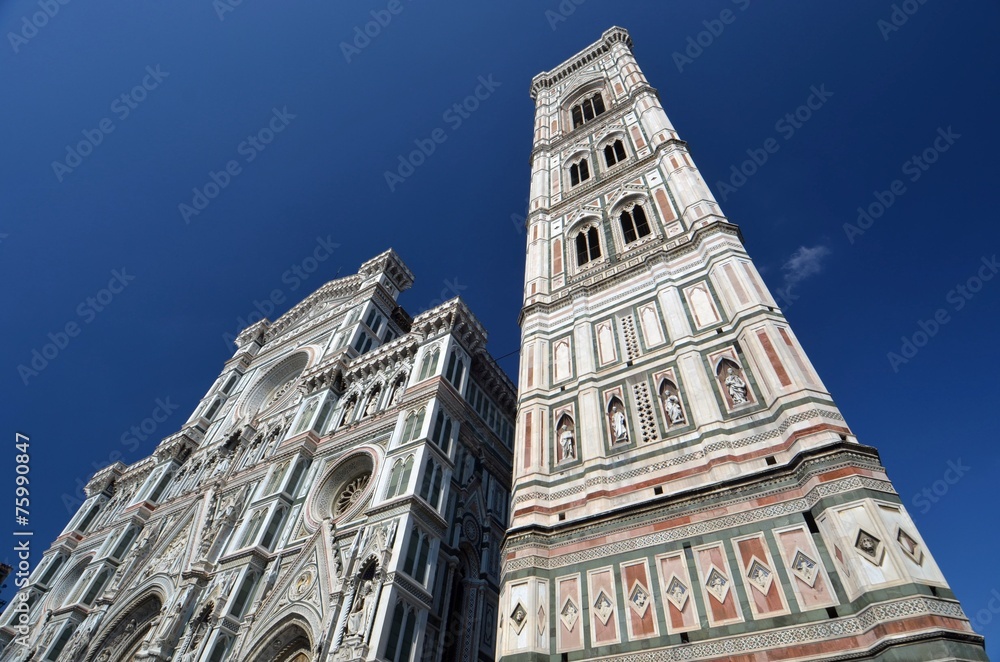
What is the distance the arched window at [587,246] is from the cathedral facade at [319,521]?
572 cm

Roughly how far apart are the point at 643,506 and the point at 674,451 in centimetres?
130

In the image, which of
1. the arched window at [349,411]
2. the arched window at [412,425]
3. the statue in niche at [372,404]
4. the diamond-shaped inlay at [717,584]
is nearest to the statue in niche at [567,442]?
the diamond-shaped inlay at [717,584]

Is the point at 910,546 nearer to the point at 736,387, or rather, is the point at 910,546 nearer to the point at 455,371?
the point at 736,387

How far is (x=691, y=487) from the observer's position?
362 inches

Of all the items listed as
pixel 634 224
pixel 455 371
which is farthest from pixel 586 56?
pixel 455 371

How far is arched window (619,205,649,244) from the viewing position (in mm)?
16578

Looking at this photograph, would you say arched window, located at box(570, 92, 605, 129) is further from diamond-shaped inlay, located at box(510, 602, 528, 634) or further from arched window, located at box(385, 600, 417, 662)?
diamond-shaped inlay, located at box(510, 602, 528, 634)

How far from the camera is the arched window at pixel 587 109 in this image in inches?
1034

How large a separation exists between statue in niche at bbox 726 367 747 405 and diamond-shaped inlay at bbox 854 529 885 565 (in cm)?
334

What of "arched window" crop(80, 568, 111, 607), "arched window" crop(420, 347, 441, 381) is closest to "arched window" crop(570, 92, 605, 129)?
"arched window" crop(420, 347, 441, 381)

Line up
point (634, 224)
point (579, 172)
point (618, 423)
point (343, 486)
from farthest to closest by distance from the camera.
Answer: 1. point (579, 172)
2. point (343, 486)
3. point (634, 224)
4. point (618, 423)

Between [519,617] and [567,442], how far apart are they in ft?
12.8

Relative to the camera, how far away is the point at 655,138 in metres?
19.6

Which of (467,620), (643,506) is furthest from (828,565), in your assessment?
(467,620)
